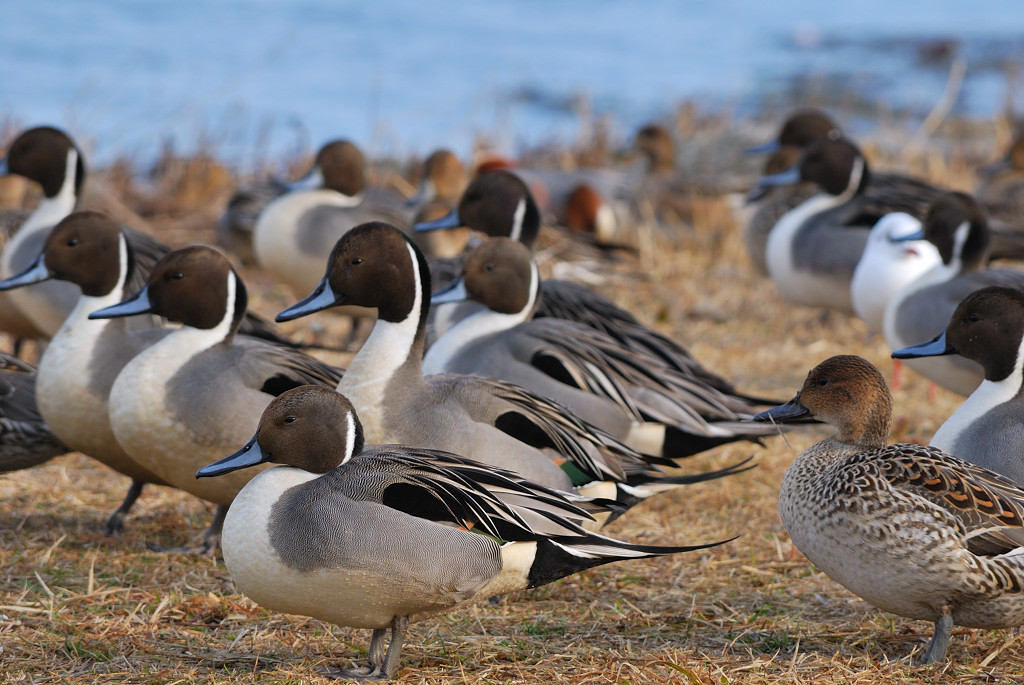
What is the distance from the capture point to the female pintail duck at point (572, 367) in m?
4.12

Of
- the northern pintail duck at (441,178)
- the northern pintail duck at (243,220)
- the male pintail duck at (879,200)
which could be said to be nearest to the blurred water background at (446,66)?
the northern pintail duck at (243,220)

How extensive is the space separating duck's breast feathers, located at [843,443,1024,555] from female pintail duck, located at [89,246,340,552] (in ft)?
5.46

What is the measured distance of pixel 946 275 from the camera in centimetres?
510

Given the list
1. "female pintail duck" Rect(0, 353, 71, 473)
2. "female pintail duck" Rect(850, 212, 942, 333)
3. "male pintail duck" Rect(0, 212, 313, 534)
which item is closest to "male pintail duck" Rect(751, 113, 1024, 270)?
"female pintail duck" Rect(850, 212, 942, 333)

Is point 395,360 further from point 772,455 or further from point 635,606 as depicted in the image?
point 772,455

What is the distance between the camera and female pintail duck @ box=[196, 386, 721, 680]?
266cm

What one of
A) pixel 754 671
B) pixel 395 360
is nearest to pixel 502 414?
pixel 395 360

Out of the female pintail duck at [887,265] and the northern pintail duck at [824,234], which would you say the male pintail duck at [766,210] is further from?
the female pintail duck at [887,265]

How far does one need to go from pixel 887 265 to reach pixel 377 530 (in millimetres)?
3759

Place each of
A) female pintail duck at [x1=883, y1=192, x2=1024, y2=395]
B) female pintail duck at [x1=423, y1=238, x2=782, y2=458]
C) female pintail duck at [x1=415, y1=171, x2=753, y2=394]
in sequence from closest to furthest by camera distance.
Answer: female pintail duck at [x1=423, y1=238, x2=782, y2=458]
female pintail duck at [x1=415, y1=171, x2=753, y2=394]
female pintail duck at [x1=883, y1=192, x2=1024, y2=395]

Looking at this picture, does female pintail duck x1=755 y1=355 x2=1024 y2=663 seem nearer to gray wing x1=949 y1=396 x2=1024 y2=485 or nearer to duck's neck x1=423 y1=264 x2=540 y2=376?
gray wing x1=949 y1=396 x2=1024 y2=485

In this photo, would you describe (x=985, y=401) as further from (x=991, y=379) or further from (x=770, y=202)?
(x=770, y=202)

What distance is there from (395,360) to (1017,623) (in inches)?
67.4

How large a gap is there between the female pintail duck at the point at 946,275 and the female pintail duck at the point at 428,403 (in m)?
1.85
